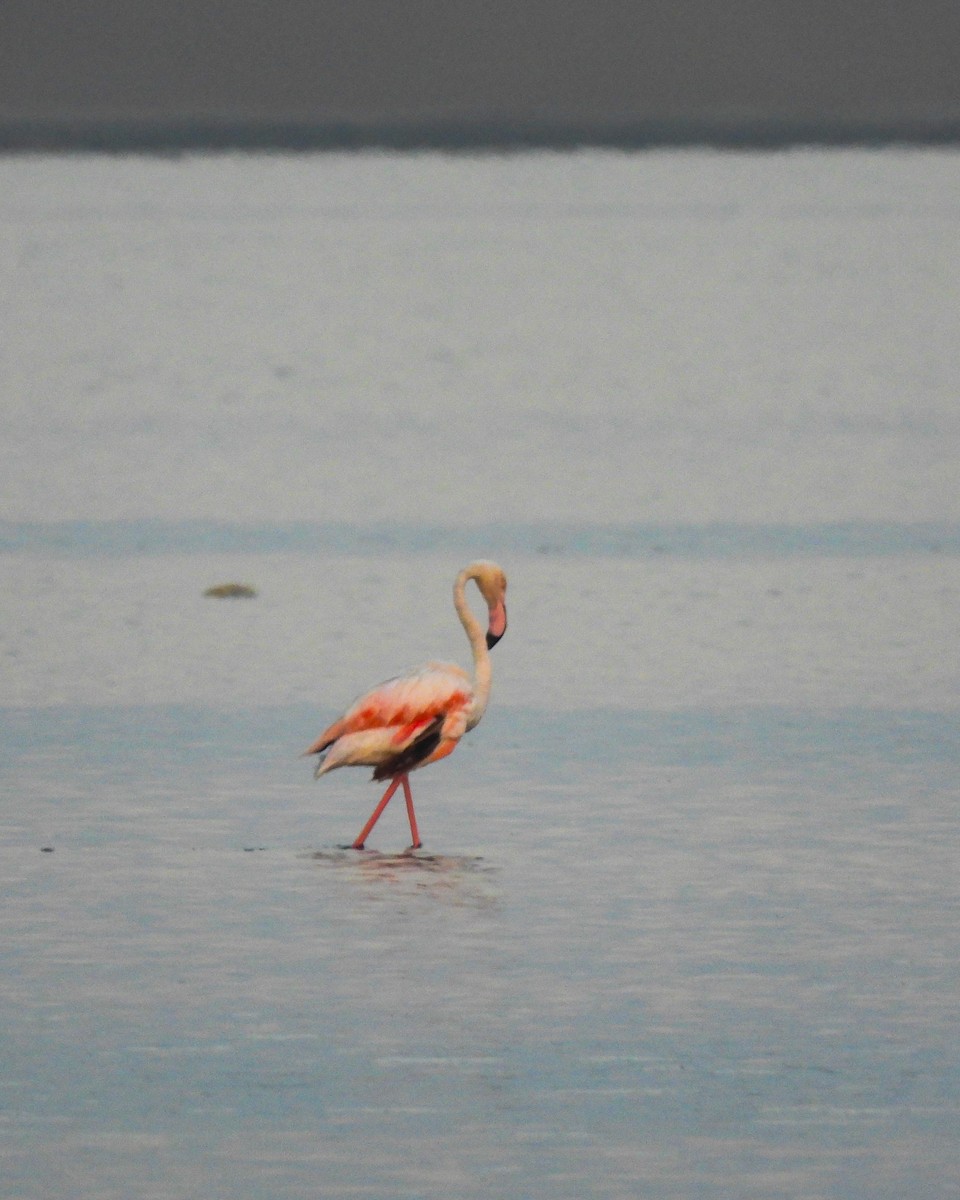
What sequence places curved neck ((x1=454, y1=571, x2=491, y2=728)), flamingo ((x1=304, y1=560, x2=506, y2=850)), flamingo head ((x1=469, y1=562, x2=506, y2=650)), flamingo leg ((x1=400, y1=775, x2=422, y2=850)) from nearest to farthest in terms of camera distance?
1. flamingo leg ((x1=400, y1=775, x2=422, y2=850))
2. flamingo ((x1=304, y1=560, x2=506, y2=850))
3. curved neck ((x1=454, y1=571, x2=491, y2=728))
4. flamingo head ((x1=469, y1=562, x2=506, y2=650))

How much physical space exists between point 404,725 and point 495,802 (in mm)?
783

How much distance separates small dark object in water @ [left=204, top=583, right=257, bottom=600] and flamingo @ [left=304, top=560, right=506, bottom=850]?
636cm

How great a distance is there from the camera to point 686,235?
7475cm

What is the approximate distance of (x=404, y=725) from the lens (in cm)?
1195

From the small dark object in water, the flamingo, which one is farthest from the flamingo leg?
the small dark object in water

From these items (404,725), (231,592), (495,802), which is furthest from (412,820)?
(231,592)

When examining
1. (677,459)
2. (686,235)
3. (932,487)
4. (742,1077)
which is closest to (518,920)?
(742,1077)

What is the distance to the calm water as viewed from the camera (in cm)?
819

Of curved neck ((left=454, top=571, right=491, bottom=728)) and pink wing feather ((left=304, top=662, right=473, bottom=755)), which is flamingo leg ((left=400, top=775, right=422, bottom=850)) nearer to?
pink wing feather ((left=304, top=662, right=473, bottom=755))

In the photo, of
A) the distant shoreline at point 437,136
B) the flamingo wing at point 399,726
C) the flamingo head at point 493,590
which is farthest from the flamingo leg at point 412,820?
the distant shoreline at point 437,136

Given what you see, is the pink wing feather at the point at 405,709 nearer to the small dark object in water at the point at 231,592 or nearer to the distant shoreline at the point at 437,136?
the small dark object in water at the point at 231,592

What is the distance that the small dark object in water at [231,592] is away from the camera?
60.5 ft

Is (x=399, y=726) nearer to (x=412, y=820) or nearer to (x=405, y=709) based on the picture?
(x=405, y=709)

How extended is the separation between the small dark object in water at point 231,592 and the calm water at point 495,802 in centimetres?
25
